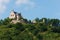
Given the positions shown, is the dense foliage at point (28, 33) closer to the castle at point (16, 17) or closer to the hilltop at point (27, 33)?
→ the hilltop at point (27, 33)

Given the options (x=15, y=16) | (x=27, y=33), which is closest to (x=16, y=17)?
(x=15, y=16)

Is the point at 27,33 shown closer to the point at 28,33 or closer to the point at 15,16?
the point at 28,33

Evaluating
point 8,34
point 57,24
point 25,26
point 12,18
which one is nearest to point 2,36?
point 8,34

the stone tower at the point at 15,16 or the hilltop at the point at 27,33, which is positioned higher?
the stone tower at the point at 15,16

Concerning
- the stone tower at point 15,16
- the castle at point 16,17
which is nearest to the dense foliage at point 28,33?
the castle at point 16,17

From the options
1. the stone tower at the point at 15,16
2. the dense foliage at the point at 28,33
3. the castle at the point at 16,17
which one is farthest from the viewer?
the stone tower at the point at 15,16

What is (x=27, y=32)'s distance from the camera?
107312mm

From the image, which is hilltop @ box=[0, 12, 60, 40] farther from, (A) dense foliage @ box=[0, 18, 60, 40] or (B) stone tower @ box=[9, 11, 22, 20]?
(B) stone tower @ box=[9, 11, 22, 20]

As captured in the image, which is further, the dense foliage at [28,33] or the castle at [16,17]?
the castle at [16,17]

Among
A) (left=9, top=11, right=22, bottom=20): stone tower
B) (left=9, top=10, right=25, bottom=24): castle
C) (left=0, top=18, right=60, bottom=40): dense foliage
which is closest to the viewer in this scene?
(left=0, top=18, right=60, bottom=40): dense foliage

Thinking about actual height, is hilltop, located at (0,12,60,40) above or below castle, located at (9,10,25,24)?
below

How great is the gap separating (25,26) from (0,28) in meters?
10.6

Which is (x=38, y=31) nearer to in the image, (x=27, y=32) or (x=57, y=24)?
(x=27, y=32)

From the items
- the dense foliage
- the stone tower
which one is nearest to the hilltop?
the dense foliage
